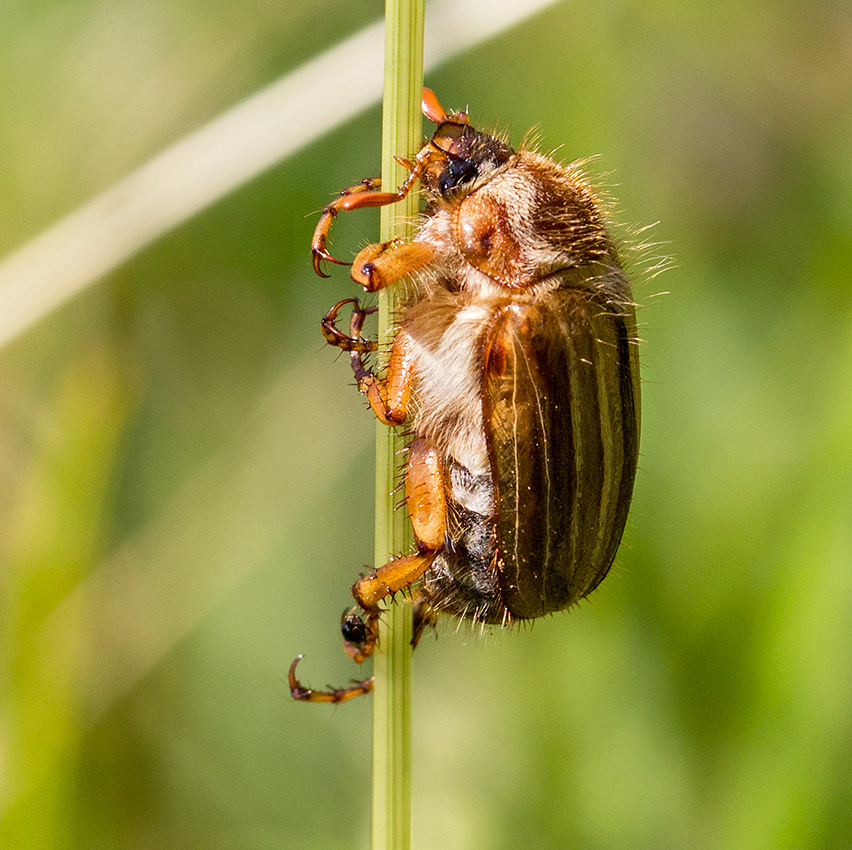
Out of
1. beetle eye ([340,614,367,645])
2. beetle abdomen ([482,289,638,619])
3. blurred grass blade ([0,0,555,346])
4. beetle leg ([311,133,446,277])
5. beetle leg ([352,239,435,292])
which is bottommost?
beetle eye ([340,614,367,645])

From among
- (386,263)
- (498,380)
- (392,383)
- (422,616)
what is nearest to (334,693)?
(422,616)

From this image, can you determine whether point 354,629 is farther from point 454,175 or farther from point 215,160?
point 215,160

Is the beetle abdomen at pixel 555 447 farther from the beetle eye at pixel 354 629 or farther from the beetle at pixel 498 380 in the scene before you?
the beetle eye at pixel 354 629

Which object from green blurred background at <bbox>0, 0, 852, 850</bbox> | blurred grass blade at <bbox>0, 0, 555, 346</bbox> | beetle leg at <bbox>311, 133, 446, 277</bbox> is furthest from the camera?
blurred grass blade at <bbox>0, 0, 555, 346</bbox>

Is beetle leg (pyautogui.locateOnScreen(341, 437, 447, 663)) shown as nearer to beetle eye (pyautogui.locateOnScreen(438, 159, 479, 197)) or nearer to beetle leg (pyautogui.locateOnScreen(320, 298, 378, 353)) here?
beetle leg (pyautogui.locateOnScreen(320, 298, 378, 353))

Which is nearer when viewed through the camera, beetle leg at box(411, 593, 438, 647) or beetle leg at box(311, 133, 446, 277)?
beetle leg at box(311, 133, 446, 277)

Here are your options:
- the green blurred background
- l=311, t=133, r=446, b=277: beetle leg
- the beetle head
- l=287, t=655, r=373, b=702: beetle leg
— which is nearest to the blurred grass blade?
the green blurred background

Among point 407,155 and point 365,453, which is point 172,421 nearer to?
point 365,453

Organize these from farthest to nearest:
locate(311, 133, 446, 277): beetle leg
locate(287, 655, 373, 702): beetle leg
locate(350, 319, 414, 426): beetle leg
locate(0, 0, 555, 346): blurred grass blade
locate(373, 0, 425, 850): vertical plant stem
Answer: locate(0, 0, 555, 346): blurred grass blade → locate(287, 655, 373, 702): beetle leg → locate(350, 319, 414, 426): beetle leg → locate(311, 133, 446, 277): beetle leg → locate(373, 0, 425, 850): vertical plant stem
